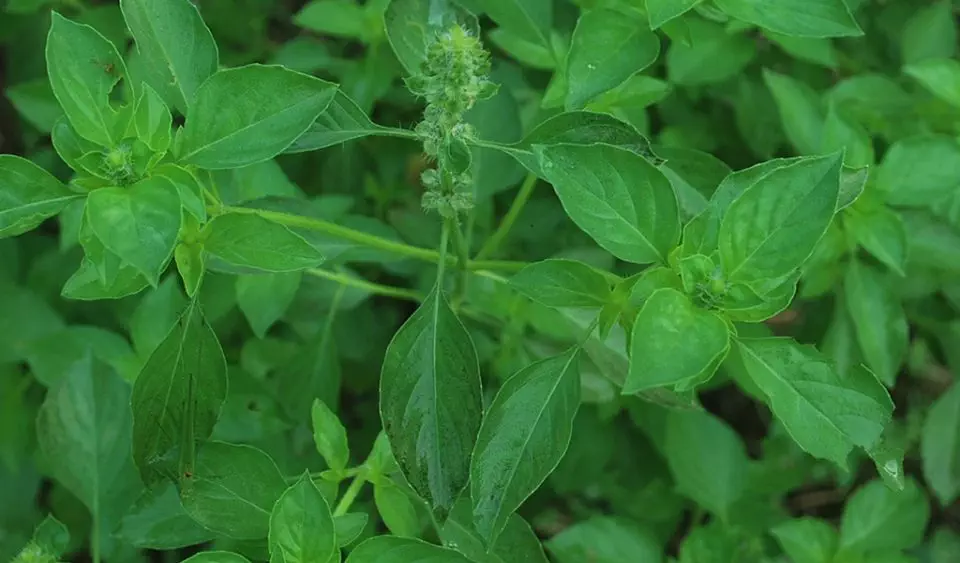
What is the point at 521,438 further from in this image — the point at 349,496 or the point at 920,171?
the point at 920,171

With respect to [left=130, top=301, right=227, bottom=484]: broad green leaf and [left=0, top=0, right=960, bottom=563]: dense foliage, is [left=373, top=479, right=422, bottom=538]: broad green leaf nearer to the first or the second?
[left=0, top=0, right=960, bottom=563]: dense foliage

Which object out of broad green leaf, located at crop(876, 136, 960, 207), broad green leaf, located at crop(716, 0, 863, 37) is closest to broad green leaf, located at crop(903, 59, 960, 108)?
broad green leaf, located at crop(876, 136, 960, 207)

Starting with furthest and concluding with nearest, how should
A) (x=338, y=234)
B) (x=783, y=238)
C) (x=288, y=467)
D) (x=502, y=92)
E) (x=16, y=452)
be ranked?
(x=16, y=452), (x=288, y=467), (x=502, y=92), (x=338, y=234), (x=783, y=238)

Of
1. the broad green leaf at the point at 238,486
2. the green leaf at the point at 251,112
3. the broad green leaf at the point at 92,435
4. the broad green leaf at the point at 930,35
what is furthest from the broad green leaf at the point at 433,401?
the broad green leaf at the point at 930,35

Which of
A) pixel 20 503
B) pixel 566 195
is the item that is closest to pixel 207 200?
pixel 566 195

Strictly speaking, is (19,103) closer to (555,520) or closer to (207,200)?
(207,200)

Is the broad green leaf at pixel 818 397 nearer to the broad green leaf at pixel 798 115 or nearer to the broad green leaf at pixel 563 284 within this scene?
the broad green leaf at pixel 563 284
